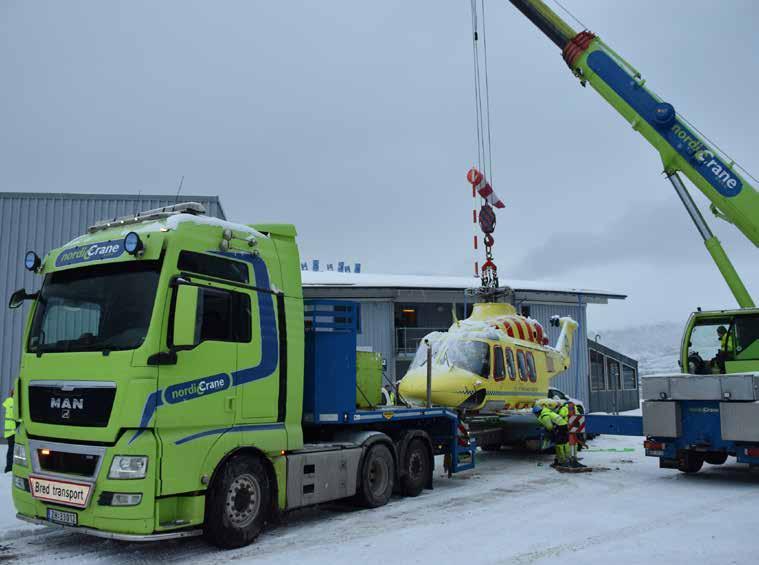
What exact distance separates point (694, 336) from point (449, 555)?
836cm

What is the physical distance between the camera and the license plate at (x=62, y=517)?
→ 645 cm

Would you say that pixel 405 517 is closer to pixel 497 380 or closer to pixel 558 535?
pixel 558 535

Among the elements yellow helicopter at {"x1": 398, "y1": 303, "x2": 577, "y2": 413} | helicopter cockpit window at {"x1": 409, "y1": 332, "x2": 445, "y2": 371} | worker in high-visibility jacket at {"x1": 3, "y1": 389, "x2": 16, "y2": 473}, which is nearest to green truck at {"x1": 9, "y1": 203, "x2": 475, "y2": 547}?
worker in high-visibility jacket at {"x1": 3, "y1": 389, "x2": 16, "y2": 473}

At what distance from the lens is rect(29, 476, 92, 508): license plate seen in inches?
251

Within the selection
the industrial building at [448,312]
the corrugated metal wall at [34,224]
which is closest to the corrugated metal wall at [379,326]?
the industrial building at [448,312]

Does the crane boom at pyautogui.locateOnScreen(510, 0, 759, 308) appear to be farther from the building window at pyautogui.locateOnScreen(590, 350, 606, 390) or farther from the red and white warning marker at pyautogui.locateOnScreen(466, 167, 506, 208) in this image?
the building window at pyautogui.locateOnScreen(590, 350, 606, 390)

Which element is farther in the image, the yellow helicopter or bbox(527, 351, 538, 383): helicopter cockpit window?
bbox(527, 351, 538, 383): helicopter cockpit window

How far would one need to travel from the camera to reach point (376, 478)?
31.5 ft

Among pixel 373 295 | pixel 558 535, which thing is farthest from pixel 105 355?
pixel 373 295

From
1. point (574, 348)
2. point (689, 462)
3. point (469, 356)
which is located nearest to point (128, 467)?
point (469, 356)

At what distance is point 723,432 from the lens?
1088cm

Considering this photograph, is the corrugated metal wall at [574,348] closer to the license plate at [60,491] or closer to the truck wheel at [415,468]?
the truck wheel at [415,468]

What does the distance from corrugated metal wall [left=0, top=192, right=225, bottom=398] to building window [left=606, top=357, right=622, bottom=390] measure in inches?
855

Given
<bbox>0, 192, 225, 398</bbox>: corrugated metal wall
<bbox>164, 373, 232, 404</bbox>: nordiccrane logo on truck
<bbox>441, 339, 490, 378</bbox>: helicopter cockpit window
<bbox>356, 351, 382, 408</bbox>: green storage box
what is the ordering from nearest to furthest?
<bbox>164, 373, 232, 404</bbox>: nordiccrane logo on truck
<bbox>356, 351, 382, 408</bbox>: green storage box
<bbox>441, 339, 490, 378</bbox>: helicopter cockpit window
<bbox>0, 192, 225, 398</bbox>: corrugated metal wall
